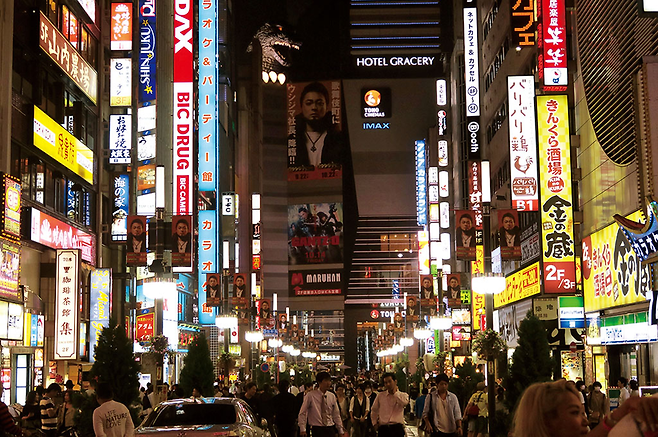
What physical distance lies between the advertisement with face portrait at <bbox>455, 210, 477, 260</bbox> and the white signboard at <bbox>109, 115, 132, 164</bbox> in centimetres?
1316

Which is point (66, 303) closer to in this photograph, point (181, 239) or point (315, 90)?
point (181, 239)

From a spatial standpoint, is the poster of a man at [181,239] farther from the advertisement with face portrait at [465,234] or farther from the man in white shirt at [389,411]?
the man in white shirt at [389,411]

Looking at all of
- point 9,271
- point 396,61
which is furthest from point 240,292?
point 396,61

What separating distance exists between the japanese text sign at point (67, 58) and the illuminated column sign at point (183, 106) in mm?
3512

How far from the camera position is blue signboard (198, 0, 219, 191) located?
1924 inches

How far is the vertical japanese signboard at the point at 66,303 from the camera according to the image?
2934 centimetres

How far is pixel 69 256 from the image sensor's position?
29.5 m

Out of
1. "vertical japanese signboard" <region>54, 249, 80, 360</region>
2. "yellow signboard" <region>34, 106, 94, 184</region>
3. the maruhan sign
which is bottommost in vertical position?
"vertical japanese signboard" <region>54, 249, 80, 360</region>

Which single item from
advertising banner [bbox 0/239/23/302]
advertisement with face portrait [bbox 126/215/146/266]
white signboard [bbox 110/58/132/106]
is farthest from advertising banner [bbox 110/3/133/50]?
advertising banner [bbox 0/239/23/302]

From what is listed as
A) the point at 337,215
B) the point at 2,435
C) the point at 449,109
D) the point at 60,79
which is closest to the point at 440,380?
the point at 2,435

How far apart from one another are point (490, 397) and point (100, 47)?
2611 centimetres

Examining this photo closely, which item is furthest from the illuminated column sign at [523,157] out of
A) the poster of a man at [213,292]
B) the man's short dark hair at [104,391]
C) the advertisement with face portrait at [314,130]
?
the advertisement with face portrait at [314,130]

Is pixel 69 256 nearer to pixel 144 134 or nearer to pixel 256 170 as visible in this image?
pixel 144 134

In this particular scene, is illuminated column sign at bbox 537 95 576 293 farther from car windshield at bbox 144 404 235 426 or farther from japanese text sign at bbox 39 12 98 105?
car windshield at bbox 144 404 235 426
